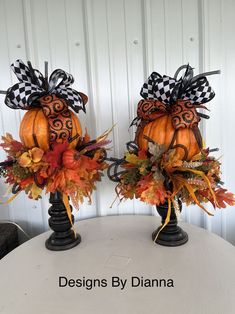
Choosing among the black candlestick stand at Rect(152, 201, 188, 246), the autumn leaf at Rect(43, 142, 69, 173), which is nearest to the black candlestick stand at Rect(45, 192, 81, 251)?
the autumn leaf at Rect(43, 142, 69, 173)

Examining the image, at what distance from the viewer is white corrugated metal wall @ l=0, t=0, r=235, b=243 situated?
966 mm

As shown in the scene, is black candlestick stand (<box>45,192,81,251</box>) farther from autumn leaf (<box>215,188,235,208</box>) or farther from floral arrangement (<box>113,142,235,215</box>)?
autumn leaf (<box>215,188,235,208</box>)

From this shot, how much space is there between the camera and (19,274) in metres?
0.73

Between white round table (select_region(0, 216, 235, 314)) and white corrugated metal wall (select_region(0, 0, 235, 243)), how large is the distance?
360mm

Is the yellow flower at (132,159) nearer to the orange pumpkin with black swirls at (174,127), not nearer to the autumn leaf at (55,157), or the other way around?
the orange pumpkin with black swirls at (174,127)

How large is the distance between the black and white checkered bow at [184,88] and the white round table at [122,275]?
0.43 metres

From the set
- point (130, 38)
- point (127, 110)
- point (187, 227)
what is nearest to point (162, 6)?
point (130, 38)

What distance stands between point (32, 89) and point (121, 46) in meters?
0.41

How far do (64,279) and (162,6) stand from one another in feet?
2.99

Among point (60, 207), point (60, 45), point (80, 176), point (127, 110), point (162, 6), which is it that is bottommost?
point (60, 207)

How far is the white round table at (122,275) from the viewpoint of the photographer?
23.6 inches

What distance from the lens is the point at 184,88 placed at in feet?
2.45

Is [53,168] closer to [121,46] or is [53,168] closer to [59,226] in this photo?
A: [59,226]

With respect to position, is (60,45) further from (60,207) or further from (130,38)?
(60,207)
